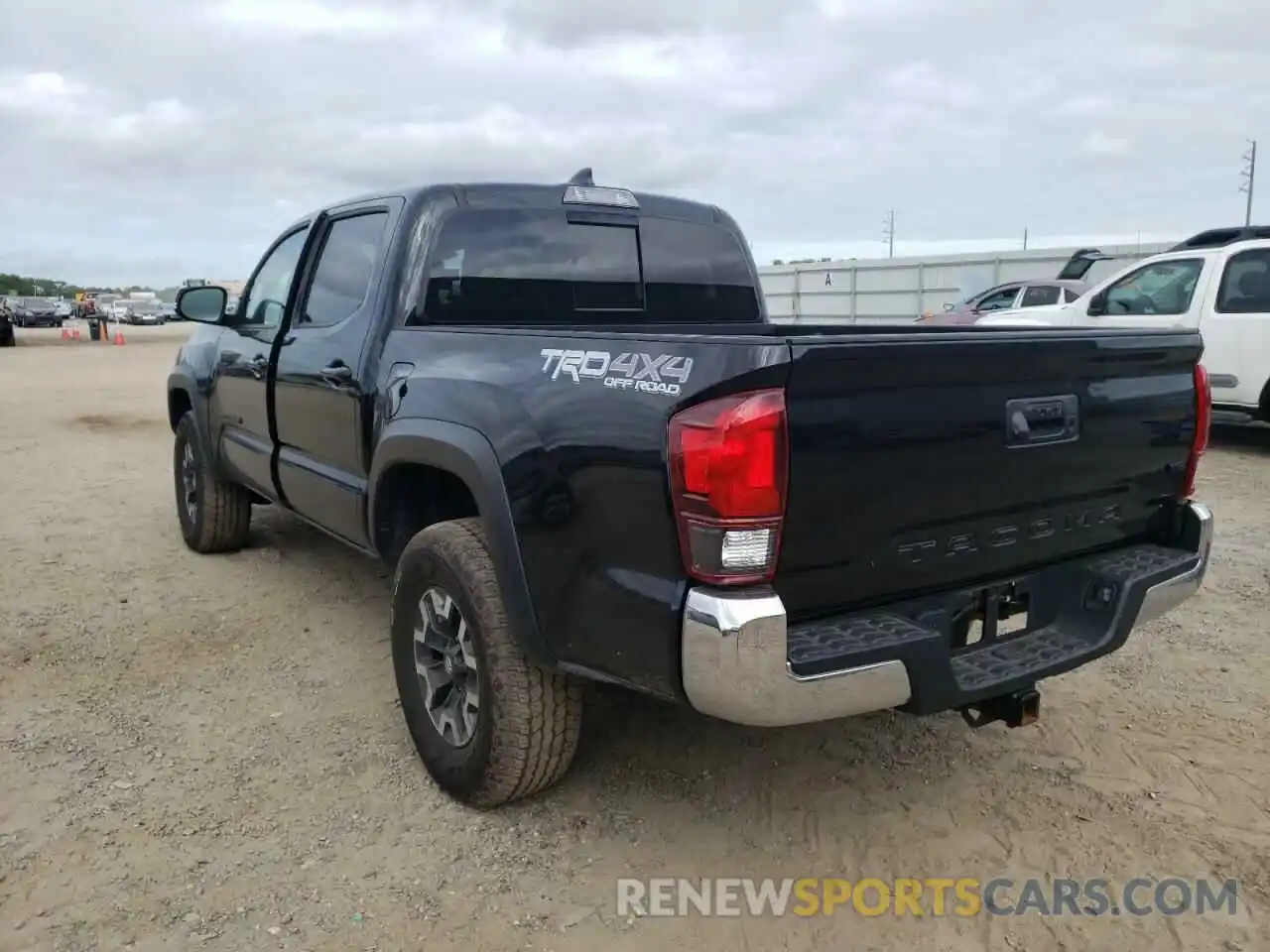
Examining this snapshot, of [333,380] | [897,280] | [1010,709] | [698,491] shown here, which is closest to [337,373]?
[333,380]

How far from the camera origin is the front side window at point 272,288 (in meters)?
4.63

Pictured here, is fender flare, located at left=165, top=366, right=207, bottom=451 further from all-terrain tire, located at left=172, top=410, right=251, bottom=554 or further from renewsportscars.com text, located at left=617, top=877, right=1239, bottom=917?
renewsportscars.com text, located at left=617, top=877, right=1239, bottom=917

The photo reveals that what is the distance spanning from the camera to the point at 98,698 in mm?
3891

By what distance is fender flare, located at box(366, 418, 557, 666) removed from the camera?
107 inches

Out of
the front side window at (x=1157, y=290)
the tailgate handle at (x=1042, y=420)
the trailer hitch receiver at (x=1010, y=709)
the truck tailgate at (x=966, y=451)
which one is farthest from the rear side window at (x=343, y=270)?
the front side window at (x=1157, y=290)

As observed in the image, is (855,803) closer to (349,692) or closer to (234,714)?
(349,692)

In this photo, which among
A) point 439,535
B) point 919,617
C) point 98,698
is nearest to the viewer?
point 919,617

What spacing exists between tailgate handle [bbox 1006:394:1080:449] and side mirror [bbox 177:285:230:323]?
152 inches

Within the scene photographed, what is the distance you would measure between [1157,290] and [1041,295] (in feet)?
19.5

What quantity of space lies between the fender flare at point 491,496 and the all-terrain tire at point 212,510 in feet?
9.58

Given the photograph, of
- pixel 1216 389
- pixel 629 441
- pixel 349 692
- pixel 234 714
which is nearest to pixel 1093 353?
pixel 629 441

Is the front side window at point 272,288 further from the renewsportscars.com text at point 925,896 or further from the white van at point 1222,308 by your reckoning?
the white van at point 1222,308

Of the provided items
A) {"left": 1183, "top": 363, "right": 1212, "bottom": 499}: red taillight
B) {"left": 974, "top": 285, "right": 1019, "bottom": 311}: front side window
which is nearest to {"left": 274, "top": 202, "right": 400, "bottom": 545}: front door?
{"left": 1183, "top": 363, "right": 1212, "bottom": 499}: red taillight

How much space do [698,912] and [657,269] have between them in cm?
258
